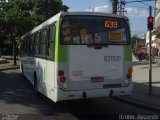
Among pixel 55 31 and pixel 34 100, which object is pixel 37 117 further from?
pixel 34 100

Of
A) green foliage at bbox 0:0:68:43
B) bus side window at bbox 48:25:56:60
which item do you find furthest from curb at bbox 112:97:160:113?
green foliage at bbox 0:0:68:43

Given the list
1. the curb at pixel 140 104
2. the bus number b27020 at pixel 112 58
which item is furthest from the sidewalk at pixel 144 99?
the bus number b27020 at pixel 112 58

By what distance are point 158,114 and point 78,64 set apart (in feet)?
8.92

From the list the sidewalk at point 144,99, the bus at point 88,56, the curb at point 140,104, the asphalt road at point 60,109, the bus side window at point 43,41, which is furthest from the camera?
the bus side window at point 43,41

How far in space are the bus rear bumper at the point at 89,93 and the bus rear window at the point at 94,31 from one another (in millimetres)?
1306

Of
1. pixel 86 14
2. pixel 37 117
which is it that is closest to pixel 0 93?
pixel 37 117

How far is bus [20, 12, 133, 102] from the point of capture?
1077 cm

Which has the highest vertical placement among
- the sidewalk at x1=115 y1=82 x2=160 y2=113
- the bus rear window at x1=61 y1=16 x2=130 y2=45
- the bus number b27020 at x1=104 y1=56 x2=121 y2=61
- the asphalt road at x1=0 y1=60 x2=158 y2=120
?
the bus rear window at x1=61 y1=16 x2=130 y2=45

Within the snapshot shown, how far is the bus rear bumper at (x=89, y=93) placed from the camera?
1065 cm

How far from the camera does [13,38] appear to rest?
1478 inches

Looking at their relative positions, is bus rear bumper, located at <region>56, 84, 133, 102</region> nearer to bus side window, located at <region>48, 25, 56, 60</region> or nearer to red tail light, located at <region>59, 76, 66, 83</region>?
Result: red tail light, located at <region>59, 76, 66, 83</region>

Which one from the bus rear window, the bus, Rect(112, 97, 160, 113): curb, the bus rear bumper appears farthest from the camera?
Rect(112, 97, 160, 113): curb

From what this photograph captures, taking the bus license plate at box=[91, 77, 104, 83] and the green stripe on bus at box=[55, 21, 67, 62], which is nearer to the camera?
the green stripe on bus at box=[55, 21, 67, 62]

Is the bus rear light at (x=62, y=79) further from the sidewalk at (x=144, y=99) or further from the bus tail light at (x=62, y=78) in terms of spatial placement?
the sidewalk at (x=144, y=99)
